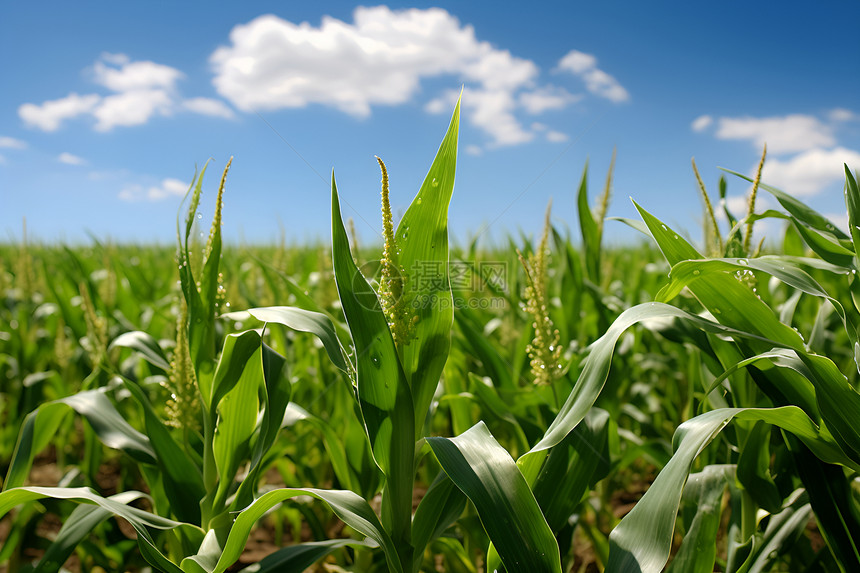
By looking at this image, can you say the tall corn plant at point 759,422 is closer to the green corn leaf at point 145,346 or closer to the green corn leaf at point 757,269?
the green corn leaf at point 757,269

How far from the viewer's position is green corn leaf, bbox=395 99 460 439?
901 millimetres

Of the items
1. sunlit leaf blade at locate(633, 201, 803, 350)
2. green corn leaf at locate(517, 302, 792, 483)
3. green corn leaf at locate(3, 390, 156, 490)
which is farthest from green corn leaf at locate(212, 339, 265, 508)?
sunlit leaf blade at locate(633, 201, 803, 350)

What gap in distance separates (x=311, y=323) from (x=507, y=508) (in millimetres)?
453

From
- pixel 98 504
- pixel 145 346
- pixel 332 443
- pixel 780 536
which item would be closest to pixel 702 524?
pixel 780 536

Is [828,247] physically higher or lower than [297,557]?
higher

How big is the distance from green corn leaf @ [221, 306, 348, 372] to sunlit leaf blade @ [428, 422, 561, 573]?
229mm

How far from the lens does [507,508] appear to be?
0.80 m

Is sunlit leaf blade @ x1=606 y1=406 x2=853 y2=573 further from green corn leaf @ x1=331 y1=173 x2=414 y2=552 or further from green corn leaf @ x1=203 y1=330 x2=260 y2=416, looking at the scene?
green corn leaf @ x1=203 y1=330 x2=260 y2=416

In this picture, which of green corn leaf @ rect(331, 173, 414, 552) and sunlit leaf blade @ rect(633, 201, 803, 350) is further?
sunlit leaf blade @ rect(633, 201, 803, 350)

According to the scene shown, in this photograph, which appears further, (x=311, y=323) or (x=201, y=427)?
(x=201, y=427)

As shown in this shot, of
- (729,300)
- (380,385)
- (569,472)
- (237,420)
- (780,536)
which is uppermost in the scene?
(729,300)

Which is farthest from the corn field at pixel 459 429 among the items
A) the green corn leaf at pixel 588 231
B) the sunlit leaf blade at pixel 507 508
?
the green corn leaf at pixel 588 231

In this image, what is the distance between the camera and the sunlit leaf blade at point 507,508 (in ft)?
2.58

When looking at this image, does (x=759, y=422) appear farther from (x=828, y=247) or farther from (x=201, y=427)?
(x=201, y=427)
